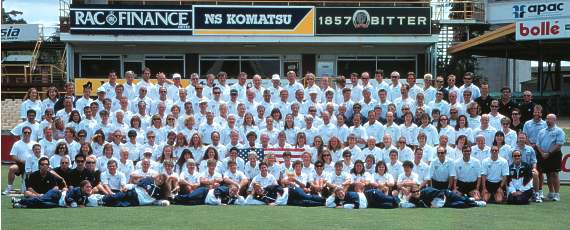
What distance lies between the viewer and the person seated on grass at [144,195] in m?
12.9

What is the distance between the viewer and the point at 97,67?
34.4 meters

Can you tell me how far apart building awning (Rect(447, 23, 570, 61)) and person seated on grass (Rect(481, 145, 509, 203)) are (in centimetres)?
1827

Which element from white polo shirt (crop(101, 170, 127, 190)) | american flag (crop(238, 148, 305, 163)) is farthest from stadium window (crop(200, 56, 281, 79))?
white polo shirt (crop(101, 170, 127, 190))

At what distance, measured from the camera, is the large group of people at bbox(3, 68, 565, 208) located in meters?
13.3

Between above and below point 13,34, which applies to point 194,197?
below

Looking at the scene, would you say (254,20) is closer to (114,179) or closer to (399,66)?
(399,66)

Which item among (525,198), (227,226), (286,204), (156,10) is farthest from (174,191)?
(156,10)

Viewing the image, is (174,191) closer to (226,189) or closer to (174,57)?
(226,189)

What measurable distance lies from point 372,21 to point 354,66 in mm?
2675

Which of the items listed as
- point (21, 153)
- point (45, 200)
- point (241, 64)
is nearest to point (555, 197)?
point (45, 200)

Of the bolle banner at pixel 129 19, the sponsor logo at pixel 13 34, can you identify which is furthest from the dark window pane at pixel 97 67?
the sponsor logo at pixel 13 34

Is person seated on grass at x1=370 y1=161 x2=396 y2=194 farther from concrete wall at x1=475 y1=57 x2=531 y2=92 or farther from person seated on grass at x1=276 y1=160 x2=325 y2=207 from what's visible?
concrete wall at x1=475 y1=57 x2=531 y2=92

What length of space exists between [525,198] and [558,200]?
77 cm

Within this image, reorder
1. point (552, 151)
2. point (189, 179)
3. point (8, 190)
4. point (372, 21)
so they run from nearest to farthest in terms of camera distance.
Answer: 1. point (189, 179)
2. point (552, 151)
3. point (8, 190)
4. point (372, 21)
